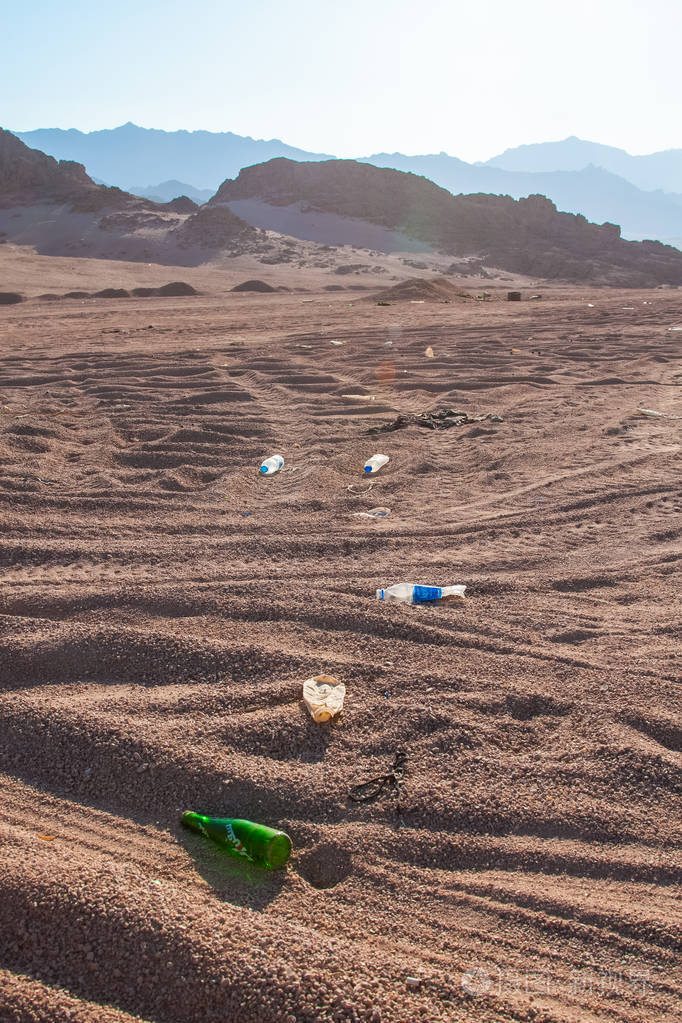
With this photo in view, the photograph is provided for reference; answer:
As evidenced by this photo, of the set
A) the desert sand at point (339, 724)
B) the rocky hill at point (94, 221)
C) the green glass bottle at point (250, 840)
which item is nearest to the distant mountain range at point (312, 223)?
the rocky hill at point (94, 221)

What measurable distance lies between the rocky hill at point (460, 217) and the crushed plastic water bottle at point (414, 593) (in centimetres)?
3592

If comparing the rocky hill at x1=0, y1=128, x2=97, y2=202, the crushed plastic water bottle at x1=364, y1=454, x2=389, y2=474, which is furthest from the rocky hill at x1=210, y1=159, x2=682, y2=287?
the crushed plastic water bottle at x1=364, y1=454, x2=389, y2=474

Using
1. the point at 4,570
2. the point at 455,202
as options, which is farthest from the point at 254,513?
the point at 455,202

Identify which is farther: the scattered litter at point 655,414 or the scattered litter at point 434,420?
the scattered litter at point 655,414

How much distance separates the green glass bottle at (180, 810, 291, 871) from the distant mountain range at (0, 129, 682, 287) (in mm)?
33661

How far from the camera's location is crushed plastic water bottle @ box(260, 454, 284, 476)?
4.86 m

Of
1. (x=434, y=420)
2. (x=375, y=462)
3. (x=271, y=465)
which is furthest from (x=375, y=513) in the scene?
(x=434, y=420)

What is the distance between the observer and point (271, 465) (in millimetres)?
4891

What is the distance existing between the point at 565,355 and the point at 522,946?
8475mm

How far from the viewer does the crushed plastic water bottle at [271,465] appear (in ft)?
16.0

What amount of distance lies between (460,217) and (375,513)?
151 feet

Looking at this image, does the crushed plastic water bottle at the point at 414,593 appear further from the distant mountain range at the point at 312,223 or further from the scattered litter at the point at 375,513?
the distant mountain range at the point at 312,223

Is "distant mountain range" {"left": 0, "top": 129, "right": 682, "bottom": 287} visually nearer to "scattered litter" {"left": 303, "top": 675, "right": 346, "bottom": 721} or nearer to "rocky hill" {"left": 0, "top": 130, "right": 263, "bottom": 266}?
"rocky hill" {"left": 0, "top": 130, "right": 263, "bottom": 266}

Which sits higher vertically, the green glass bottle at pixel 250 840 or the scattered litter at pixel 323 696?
the scattered litter at pixel 323 696
